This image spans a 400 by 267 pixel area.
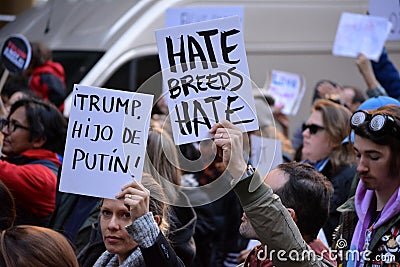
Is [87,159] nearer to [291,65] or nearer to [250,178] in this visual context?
[250,178]

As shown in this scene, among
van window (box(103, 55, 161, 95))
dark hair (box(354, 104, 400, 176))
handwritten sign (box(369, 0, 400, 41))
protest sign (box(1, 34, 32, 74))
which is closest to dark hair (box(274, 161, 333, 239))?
dark hair (box(354, 104, 400, 176))

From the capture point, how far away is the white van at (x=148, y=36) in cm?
805

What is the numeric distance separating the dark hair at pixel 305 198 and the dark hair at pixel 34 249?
96 cm

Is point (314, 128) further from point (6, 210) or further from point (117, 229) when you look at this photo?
point (6, 210)

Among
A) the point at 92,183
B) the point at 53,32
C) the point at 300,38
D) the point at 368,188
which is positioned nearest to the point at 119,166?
the point at 92,183

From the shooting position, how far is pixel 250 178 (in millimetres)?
2977

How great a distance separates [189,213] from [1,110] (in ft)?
7.56

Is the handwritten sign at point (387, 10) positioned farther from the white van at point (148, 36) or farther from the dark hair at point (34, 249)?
the dark hair at point (34, 249)

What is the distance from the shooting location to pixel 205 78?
10.7ft

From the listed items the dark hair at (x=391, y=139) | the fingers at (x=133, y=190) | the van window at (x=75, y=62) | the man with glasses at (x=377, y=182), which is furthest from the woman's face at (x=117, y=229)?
the van window at (x=75, y=62)

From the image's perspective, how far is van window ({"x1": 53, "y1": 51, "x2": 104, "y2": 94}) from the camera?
7.96 meters

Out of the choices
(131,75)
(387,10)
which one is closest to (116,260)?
(387,10)

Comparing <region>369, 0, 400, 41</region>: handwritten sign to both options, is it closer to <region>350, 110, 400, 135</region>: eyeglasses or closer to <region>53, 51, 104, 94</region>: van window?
<region>53, 51, 104, 94</region>: van window

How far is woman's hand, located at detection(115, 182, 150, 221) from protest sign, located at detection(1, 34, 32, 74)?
3962 mm
